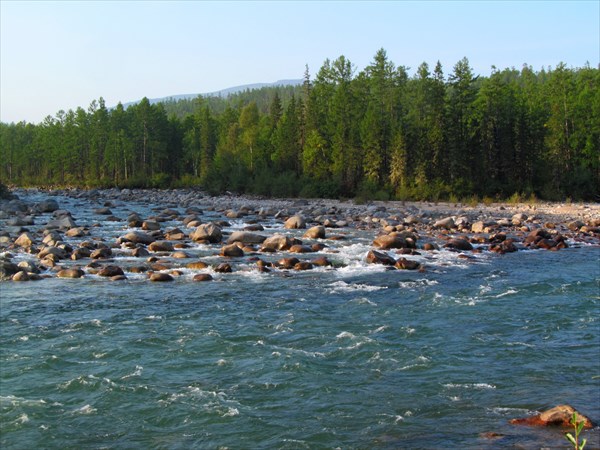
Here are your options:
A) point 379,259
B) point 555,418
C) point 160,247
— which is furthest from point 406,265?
point 555,418

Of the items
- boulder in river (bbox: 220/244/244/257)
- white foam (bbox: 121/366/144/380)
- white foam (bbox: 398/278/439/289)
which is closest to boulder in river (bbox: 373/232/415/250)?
boulder in river (bbox: 220/244/244/257)

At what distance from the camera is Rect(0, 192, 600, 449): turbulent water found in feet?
32.1

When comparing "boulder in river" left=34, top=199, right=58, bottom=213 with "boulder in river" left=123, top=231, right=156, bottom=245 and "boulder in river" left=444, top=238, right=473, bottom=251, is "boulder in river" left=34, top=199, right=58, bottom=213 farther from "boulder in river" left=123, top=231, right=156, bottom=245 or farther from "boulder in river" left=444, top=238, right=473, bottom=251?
"boulder in river" left=444, top=238, right=473, bottom=251

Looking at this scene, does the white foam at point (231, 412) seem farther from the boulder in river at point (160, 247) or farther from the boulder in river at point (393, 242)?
the boulder in river at point (393, 242)

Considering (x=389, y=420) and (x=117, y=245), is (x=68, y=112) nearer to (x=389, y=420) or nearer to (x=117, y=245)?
(x=117, y=245)

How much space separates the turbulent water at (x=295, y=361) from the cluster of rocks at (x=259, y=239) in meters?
1.99

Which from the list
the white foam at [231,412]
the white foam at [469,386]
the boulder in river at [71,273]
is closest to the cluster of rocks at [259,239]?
the boulder in river at [71,273]

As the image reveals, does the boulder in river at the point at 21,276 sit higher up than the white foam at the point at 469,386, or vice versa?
the boulder in river at the point at 21,276

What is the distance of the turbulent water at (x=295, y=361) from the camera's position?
9.77 meters

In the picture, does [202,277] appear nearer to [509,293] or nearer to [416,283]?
[416,283]

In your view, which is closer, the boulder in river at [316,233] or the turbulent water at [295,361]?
the turbulent water at [295,361]

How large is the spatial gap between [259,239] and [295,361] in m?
16.5

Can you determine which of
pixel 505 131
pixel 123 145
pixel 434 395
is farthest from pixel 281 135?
pixel 434 395

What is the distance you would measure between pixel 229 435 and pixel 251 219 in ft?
101
